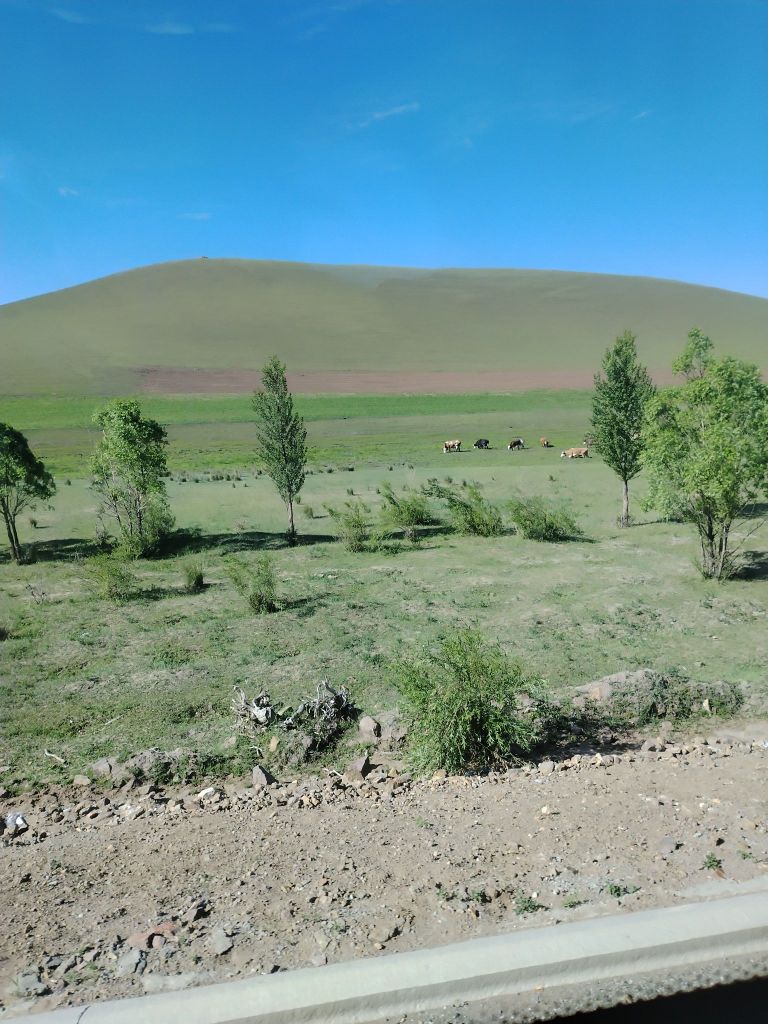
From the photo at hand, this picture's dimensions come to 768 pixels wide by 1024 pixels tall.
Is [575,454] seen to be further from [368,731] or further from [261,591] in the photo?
[368,731]

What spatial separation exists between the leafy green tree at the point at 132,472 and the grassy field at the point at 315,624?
1211 millimetres

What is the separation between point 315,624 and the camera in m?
14.7

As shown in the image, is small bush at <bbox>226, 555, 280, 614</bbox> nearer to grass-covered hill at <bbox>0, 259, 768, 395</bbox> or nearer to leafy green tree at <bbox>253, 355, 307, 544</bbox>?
leafy green tree at <bbox>253, 355, 307, 544</bbox>

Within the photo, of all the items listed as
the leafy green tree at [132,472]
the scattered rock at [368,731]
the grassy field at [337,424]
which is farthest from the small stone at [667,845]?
the grassy field at [337,424]

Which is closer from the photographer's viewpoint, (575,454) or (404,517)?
(404,517)

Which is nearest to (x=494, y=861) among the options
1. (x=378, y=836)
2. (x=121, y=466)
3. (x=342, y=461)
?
(x=378, y=836)

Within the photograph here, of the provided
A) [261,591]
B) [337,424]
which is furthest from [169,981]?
[337,424]

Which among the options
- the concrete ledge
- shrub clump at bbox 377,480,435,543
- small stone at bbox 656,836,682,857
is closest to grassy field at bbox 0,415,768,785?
shrub clump at bbox 377,480,435,543

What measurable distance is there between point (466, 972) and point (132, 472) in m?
19.3

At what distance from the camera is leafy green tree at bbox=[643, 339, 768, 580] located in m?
15.6

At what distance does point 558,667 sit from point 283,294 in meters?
134

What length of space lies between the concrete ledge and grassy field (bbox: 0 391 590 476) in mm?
38333

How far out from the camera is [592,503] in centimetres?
2870

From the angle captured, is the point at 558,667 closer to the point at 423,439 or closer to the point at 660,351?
the point at 423,439
